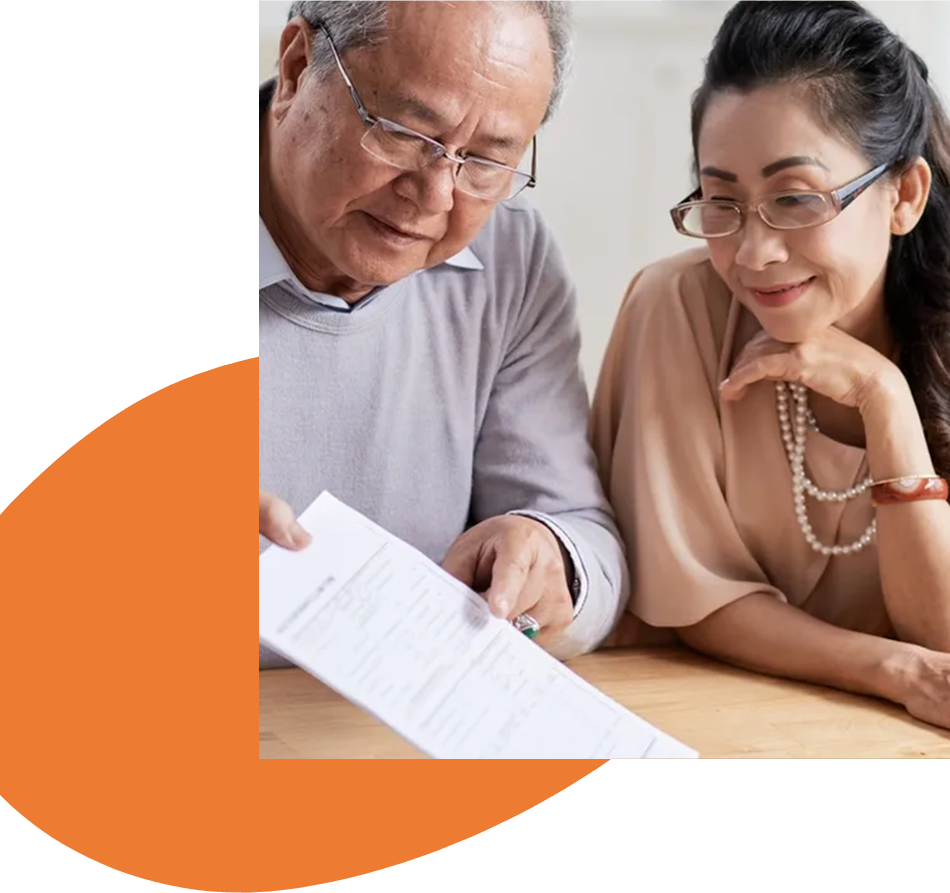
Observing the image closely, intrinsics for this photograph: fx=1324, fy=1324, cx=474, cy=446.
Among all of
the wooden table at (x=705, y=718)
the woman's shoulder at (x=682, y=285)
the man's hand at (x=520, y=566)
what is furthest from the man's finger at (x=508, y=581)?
the woman's shoulder at (x=682, y=285)

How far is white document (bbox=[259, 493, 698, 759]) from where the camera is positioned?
105 cm

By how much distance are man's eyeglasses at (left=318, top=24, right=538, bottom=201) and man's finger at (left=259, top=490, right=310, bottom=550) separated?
0.32 meters

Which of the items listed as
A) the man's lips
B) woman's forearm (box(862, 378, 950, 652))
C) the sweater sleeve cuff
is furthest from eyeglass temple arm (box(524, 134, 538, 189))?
woman's forearm (box(862, 378, 950, 652))

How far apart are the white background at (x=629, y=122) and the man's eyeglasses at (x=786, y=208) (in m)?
0.07

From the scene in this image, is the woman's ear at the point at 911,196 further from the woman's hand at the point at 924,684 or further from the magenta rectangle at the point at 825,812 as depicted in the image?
the magenta rectangle at the point at 825,812

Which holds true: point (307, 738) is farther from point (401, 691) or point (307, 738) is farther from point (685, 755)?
point (685, 755)

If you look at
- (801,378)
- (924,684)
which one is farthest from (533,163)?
(924,684)

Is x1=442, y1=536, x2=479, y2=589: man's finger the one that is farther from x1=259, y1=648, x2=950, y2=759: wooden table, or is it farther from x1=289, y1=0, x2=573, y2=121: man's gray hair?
x1=289, y1=0, x2=573, y2=121: man's gray hair

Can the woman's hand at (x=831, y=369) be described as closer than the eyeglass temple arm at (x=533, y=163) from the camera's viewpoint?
No

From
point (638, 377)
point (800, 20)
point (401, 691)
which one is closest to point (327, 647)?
point (401, 691)

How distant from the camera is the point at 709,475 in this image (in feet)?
4.63

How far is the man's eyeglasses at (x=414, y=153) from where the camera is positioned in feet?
3.77

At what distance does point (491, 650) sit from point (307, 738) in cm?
19

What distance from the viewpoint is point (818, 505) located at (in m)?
1.42
